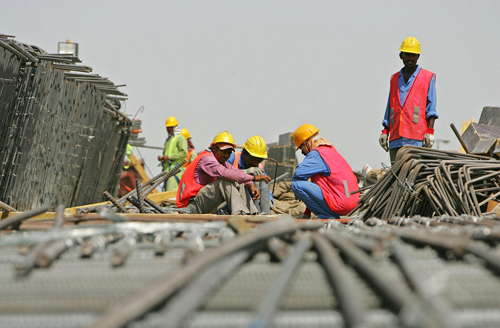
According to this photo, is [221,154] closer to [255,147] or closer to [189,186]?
[189,186]

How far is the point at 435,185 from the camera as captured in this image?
174 inches

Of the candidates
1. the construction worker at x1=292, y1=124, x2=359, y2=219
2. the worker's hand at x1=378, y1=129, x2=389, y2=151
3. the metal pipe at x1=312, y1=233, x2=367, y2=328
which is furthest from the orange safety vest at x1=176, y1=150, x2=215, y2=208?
the metal pipe at x1=312, y1=233, x2=367, y2=328

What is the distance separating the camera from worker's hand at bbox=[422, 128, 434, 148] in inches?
247

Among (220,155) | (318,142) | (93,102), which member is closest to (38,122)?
(93,102)

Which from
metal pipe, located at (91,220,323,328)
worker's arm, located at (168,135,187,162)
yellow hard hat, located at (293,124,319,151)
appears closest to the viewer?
metal pipe, located at (91,220,323,328)

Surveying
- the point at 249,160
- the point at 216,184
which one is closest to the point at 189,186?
the point at 216,184

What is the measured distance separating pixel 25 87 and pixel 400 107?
4316mm

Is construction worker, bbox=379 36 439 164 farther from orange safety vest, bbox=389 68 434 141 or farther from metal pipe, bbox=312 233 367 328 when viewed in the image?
metal pipe, bbox=312 233 367 328

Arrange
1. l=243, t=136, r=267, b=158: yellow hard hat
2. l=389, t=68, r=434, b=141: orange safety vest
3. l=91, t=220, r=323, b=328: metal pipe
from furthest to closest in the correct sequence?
l=243, t=136, r=267, b=158: yellow hard hat
l=389, t=68, r=434, b=141: orange safety vest
l=91, t=220, r=323, b=328: metal pipe

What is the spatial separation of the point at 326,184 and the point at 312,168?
25 centimetres

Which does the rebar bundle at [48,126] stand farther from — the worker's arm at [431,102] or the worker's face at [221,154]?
the worker's arm at [431,102]

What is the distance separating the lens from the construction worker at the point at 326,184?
6.12 meters

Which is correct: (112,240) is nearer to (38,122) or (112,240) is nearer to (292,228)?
(292,228)

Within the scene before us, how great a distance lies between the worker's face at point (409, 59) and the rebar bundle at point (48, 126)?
3831mm
